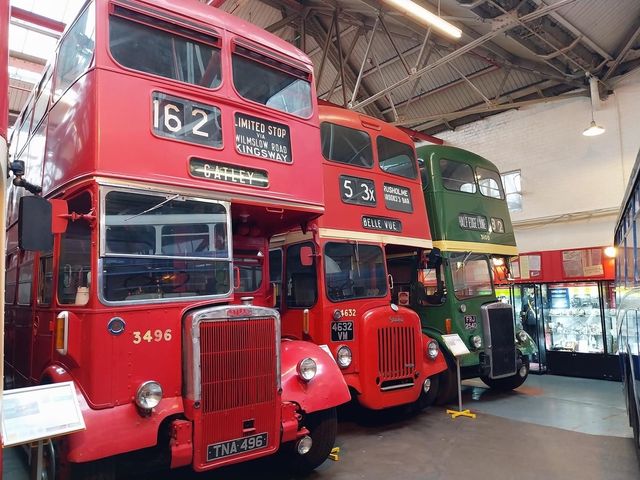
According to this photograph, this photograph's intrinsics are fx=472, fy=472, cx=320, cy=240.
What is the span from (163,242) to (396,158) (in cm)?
405

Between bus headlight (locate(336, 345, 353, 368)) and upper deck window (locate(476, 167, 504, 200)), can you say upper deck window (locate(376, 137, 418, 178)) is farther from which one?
bus headlight (locate(336, 345, 353, 368))

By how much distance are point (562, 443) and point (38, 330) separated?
525 cm

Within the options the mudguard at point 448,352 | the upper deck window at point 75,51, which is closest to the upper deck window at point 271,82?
the upper deck window at point 75,51

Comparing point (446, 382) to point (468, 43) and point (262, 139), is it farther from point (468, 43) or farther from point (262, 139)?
point (468, 43)

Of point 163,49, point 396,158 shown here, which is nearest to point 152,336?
point 163,49

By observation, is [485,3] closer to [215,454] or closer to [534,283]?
[534,283]

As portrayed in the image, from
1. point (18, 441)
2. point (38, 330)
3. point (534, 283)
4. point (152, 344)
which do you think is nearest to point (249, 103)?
point (152, 344)

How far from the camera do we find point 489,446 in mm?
4949

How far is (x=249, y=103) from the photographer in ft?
13.3

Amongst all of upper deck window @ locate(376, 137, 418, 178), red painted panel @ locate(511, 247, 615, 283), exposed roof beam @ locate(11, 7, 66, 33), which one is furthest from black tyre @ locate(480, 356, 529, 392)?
exposed roof beam @ locate(11, 7, 66, 33)

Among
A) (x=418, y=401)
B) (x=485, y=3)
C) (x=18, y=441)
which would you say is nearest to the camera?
(x=18, y=441)

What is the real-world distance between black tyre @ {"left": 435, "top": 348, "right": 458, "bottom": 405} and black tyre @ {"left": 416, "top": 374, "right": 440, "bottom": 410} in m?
0.29

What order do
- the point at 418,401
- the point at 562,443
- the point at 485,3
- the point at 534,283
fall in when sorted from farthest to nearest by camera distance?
the point at 534,283 → the point at 485,3 → the point at 418,401 → the point at 562,443

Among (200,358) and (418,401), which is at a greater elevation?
(200,358)
